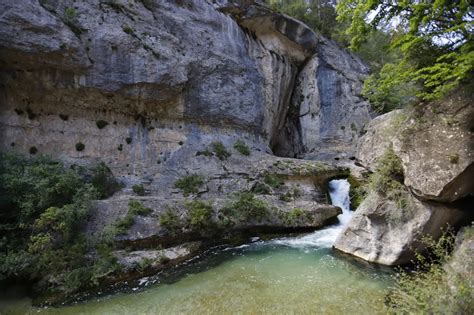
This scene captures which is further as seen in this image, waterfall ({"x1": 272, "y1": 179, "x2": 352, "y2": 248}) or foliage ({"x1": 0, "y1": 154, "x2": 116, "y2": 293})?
waterfall ({"x1": 272, "y1": 179, "x2": 352, "y2": 248})

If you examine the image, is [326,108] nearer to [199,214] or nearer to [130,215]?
[199,214]

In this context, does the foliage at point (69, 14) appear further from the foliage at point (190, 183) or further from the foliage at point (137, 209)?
the foliage at point (137, 209)

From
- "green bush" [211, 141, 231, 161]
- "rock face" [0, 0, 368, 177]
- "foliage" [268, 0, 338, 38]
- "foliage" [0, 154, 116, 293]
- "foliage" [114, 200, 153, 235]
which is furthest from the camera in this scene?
"foliage" [268, 0, 338, 38]

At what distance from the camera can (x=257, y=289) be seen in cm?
753

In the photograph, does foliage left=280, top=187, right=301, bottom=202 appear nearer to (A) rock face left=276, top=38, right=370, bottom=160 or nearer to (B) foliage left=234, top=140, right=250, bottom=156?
(B) foliage left=234, top=140, right=250, bottom=156

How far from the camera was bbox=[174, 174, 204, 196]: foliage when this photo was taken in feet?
47.9

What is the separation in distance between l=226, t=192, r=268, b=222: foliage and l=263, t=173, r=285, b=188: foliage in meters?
2.72

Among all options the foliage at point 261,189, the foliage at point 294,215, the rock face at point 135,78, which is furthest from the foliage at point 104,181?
the foliage at point 294,215

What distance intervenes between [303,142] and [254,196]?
12.7 m

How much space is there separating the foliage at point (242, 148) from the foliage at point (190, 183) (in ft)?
14.7

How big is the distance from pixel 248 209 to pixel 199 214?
2437mm

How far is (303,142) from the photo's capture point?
25078 millimetres

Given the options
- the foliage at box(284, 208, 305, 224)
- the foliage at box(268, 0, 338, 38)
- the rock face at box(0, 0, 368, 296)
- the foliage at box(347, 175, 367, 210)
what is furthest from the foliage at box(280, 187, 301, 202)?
the foliage at box(268, 0, 338, 38)

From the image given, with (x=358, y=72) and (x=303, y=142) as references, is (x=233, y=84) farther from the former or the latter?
(x=358, y=72)
